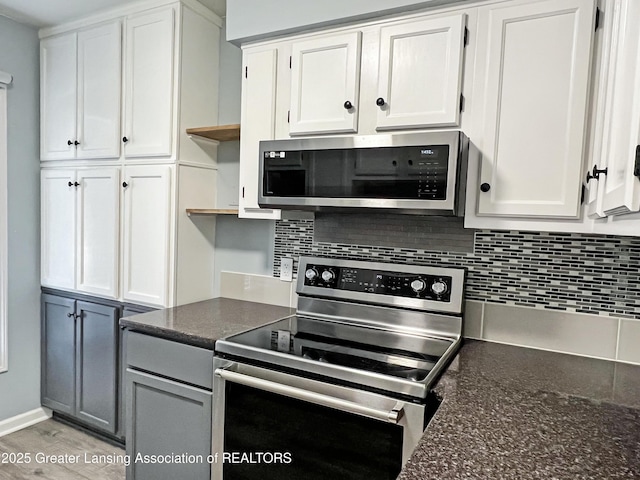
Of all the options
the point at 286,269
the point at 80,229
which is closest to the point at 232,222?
the point at 286,269

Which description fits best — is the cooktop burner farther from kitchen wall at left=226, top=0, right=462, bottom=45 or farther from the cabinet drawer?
kitchen wall at left=226, top=0, right=462, bottom=45

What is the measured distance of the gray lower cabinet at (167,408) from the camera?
1.61 metres

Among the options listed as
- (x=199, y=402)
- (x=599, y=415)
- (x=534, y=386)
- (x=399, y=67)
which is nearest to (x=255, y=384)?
(x=199, y=402)

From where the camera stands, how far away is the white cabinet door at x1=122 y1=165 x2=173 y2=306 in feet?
7.00

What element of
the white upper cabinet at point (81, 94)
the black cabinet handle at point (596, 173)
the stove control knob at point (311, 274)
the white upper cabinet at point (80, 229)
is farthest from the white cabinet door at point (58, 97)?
the black cabinet handle at point (596, 173)

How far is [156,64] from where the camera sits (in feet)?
6.97

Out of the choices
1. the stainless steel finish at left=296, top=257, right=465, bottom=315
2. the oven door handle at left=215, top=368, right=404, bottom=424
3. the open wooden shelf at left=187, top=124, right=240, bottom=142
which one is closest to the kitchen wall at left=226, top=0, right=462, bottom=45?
the open wooden shelf at left=187, top=124, right=240, bottom=142

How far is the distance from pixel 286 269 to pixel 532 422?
135cm

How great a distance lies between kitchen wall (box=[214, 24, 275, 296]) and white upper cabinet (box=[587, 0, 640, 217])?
147 cm

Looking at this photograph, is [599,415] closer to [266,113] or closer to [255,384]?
[255,384]

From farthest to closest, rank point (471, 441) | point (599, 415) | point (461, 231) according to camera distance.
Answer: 1. point (461, 231)
2. point (599, 415)
3. point (471, 441)

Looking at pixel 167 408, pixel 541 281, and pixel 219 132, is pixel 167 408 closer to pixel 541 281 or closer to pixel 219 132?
pixel 219 132

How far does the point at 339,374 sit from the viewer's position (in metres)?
1.29

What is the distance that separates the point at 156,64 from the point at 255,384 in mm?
1679
